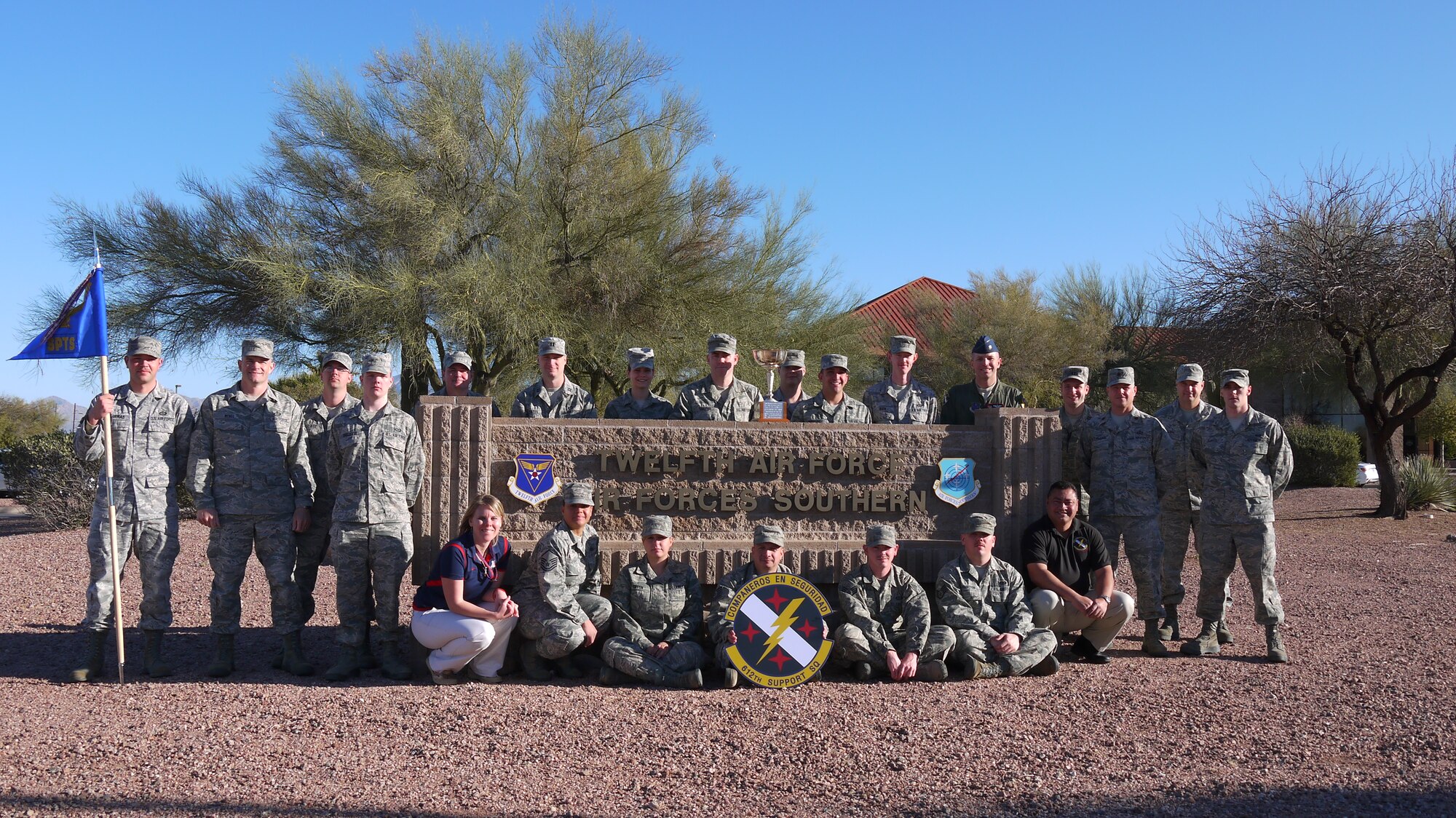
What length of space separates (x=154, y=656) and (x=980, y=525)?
5039 millimetres

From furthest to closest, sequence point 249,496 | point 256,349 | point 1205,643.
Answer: point 1205,643 < point 256,349 < point 249,496

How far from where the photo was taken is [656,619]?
641cm

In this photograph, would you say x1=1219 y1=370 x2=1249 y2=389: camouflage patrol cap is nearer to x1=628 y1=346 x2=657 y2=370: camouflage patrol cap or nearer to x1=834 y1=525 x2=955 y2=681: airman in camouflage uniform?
x1=834 y1=525 x2=955 y2=681: airman in camouflage uniform

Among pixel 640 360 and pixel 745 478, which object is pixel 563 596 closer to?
pixel 745 478

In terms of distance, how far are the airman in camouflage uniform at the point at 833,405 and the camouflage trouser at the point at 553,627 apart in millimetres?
2105

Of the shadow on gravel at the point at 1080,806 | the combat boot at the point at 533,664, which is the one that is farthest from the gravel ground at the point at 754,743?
the combat boot at the point at 533,664

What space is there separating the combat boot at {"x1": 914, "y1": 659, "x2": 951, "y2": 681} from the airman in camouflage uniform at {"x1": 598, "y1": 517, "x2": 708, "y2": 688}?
1.26 meters

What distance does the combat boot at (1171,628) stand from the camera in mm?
7598

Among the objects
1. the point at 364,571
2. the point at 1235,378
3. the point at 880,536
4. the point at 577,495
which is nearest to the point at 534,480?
the point at 577,495

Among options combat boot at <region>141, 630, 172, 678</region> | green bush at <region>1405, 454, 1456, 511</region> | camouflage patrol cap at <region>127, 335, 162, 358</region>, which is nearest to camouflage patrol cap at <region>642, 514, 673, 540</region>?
combat boot at <region>141, 630, 172, 678</region>

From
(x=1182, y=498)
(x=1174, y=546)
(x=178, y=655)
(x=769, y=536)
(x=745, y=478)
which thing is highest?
(x=745, y=478)

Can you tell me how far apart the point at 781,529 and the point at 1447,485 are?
1680 cm

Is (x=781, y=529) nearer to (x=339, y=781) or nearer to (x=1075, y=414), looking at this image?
(x=1075, y=414)

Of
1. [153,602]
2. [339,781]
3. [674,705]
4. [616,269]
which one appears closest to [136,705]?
[153,602]
